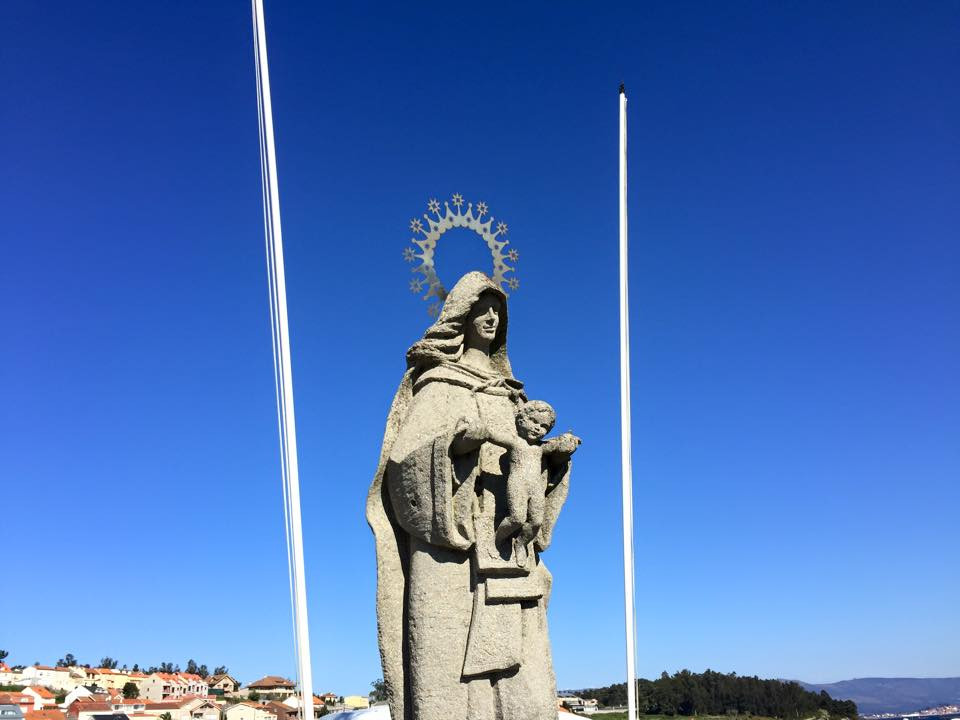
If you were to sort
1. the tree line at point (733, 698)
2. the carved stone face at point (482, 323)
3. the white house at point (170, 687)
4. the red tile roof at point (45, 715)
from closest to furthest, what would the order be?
the carved stone face at point (482, 323) < the red tile roof at point (45, 715) < the tree line at point (733, 698) < the white house at point (170, 687)

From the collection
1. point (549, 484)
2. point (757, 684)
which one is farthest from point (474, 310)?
point (757, 684)

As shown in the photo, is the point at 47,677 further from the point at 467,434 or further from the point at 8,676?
the point at 467,434

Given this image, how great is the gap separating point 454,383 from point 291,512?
230 centimetres

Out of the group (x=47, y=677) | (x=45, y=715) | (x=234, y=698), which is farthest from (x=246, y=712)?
(x=47, y=677)

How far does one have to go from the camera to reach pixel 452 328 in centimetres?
880

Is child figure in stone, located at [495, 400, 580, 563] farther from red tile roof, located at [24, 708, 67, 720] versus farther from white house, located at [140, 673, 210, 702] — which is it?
white house, located at [140, 673, 210, 702]

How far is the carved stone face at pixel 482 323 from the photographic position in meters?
9.06

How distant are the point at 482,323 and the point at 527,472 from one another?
1.78m

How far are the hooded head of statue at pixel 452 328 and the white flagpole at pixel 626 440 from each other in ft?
11.1

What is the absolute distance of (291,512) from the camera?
30.0 ft

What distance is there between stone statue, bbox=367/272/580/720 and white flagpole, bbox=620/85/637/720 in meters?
2.68

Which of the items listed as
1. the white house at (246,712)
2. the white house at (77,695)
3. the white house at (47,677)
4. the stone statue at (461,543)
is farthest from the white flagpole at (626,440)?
the white house at (47,677)

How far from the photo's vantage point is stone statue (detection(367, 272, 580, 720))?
768 centimetres

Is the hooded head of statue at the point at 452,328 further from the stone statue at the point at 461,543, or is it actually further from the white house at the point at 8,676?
the white house at the point at 8,676
